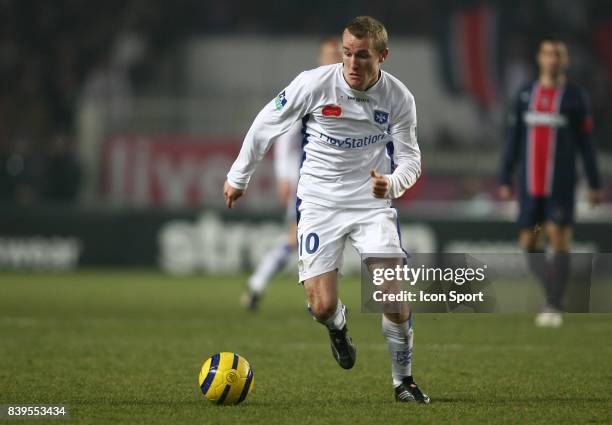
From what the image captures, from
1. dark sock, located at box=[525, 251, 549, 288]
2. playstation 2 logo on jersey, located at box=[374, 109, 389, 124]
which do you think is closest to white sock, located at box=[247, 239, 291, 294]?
dark sock, located at box=[525, 251, 549, 288]

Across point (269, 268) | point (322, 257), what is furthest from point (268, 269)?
point (322, 257)

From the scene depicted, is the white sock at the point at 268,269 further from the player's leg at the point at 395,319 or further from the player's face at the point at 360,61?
the player's face at the point at 360,61

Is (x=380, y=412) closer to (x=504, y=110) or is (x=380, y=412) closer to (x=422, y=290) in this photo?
(x=422, y=290)

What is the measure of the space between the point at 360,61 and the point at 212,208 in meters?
11.3

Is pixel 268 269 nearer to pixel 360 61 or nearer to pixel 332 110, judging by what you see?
pixel 332 110

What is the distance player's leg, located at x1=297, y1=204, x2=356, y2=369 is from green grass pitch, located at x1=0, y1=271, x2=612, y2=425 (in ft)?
1.51

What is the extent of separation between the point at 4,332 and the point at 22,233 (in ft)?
26.1

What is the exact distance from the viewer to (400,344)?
19.7 ft

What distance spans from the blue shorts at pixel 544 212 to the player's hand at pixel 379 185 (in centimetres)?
469

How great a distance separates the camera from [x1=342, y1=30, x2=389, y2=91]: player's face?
583 centimetres

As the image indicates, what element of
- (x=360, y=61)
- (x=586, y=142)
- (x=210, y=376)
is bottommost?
(x=210, y=376)

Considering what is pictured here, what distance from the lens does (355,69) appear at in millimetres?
5902

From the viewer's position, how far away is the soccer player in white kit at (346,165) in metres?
6.00

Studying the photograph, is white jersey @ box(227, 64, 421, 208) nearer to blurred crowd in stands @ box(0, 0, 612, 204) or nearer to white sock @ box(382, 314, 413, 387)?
white sock @ box(382, 314, 413, 387)
